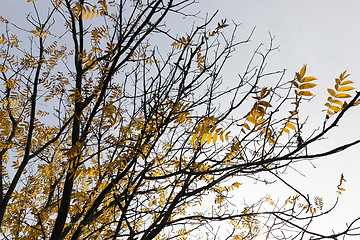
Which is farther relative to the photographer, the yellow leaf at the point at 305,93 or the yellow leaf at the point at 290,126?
the yellow leaf at the point at 290,126

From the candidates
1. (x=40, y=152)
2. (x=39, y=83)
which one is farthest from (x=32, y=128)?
(x=39, y=83)

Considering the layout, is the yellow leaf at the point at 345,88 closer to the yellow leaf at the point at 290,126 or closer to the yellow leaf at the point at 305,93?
the yellow leaf at the point at 305,93

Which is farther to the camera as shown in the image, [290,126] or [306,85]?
[290,126]

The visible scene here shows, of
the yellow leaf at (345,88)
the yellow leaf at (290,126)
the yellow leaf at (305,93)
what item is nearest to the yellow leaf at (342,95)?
the yellow leaf at (345,88)

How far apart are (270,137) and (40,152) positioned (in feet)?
A: 13.8

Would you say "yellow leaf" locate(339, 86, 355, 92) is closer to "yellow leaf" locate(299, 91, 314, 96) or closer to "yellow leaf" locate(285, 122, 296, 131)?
"yellow leaf" locate(299, 91, 314, 96)

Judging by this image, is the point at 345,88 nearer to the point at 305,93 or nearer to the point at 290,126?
the point at 305,93

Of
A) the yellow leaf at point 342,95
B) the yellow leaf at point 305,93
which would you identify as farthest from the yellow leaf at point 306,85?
the yellow leaf at point 342,95

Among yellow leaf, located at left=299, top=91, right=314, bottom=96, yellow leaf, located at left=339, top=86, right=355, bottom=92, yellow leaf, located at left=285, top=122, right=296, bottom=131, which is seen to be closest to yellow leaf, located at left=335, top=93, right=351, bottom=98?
yellow leaf, located at left=339, top=86, right=355, bottom=92

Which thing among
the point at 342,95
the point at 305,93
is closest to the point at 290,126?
the point at 305,93

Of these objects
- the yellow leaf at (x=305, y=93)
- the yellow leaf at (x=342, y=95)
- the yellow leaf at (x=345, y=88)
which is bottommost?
the yellow leaf at (x=342, y=95)

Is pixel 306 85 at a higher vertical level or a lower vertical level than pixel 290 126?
higher

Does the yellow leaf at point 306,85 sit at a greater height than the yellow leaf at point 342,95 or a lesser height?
greater

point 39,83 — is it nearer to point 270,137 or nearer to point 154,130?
point 154,130
